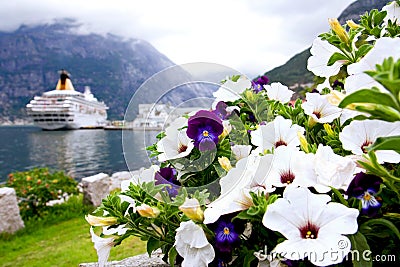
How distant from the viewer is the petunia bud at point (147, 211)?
85 centimetres

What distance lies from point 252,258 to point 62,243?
4.97 m

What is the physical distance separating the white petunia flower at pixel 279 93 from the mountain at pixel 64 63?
76.8 meters

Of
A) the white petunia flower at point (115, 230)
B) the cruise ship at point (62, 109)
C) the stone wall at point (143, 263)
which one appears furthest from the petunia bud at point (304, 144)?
the cruise ship at point (62, 109)

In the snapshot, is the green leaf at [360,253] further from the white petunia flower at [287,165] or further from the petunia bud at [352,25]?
the petunia bud at [352,25]

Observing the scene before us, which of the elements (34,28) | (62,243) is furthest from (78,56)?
(62,243)

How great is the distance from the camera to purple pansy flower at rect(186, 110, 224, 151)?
0.91 meters

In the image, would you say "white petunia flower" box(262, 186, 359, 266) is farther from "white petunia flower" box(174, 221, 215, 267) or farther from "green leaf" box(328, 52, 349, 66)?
"green leaf" box(328, 52, 349, 66)

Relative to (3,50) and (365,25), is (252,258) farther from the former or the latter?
(3,50)

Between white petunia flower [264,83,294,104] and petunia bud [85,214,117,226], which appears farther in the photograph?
white petunia flower [264,83,294,104]

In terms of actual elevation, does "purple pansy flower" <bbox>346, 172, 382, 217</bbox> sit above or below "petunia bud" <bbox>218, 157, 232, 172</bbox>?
below

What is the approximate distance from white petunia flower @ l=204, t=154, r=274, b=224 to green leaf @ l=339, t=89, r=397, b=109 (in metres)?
0.30

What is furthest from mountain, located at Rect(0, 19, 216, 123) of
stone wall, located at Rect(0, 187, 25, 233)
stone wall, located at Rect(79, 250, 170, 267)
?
stone wall, located at Rect(79, 250, 170, 267)

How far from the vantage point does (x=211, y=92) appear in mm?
1024

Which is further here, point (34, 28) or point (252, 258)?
point (34, 28)
